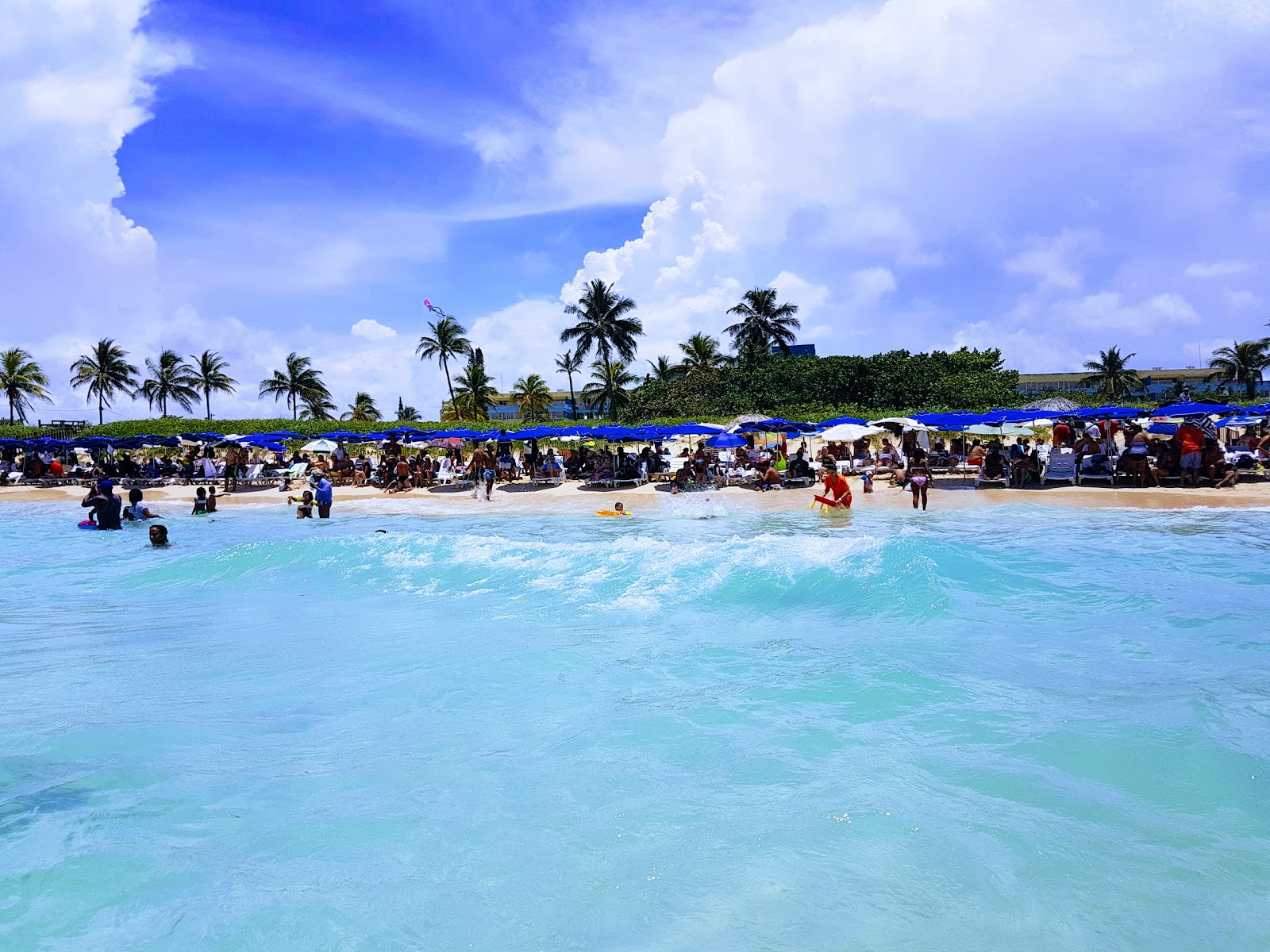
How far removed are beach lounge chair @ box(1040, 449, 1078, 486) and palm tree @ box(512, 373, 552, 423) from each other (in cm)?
3999

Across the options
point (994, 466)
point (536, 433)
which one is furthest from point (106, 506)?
point (994, 466)

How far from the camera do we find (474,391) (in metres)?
54.8

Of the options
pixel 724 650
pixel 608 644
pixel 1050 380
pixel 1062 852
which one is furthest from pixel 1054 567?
pixel 1050 380

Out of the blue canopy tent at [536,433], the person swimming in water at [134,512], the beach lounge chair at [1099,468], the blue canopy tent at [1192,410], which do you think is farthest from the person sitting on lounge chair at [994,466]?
the person swimming in water at [134,512]

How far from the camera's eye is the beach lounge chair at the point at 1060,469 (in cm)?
2192

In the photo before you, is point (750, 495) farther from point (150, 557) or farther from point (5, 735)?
point (5, 735)

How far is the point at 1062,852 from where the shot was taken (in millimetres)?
4480

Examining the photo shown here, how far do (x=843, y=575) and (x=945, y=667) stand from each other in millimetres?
3943

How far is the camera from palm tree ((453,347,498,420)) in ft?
180

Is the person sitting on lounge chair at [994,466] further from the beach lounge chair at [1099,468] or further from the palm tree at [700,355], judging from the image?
the palm tree at [700,355]

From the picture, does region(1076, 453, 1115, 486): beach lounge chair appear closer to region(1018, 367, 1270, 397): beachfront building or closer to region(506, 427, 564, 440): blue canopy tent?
region(506, 427, 564, 440): blue canopy tent

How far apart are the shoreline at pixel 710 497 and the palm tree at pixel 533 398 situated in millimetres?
28801

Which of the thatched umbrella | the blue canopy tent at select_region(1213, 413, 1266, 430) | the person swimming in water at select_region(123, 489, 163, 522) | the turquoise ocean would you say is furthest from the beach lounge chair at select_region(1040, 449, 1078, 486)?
the person swimming in water at select_region(123, 489, 163, 522)

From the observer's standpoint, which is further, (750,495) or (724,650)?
(750,495)
